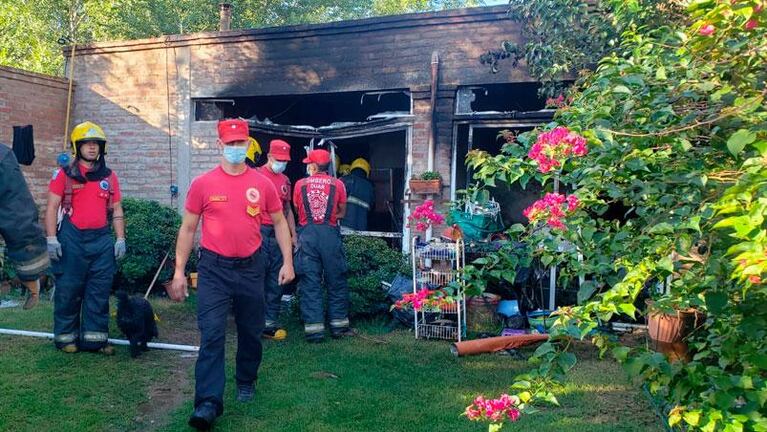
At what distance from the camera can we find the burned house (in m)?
8.03

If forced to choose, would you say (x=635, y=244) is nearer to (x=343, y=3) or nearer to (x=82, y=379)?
(x=82, y=379)

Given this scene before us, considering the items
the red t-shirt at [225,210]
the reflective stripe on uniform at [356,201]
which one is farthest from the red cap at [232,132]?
the reflective stripe on uniform at [356,201]

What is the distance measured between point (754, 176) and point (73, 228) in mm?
5655

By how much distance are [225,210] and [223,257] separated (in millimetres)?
345

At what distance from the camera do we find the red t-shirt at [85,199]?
5.56 m

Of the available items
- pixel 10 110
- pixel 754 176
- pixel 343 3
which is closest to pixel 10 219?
pixel 754 176

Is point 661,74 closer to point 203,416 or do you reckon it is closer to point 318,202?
point 203,416

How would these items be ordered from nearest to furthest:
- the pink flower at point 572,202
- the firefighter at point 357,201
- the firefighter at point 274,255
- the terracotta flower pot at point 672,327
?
the pink flower at point 572,202 → the terracotta flower pot at point 672,327 → the firefighter at point 274,255 → the firefighter at point 357,201

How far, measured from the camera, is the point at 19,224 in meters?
3.29

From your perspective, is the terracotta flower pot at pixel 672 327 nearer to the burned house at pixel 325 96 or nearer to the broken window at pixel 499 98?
the burned house at pixel 325 96

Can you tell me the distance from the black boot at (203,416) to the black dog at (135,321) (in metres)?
1.93

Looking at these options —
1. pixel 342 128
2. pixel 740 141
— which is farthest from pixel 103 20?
pixel 740 141

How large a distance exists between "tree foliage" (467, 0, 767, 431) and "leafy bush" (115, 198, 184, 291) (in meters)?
6.74

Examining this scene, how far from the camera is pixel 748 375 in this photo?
2.07 metres
